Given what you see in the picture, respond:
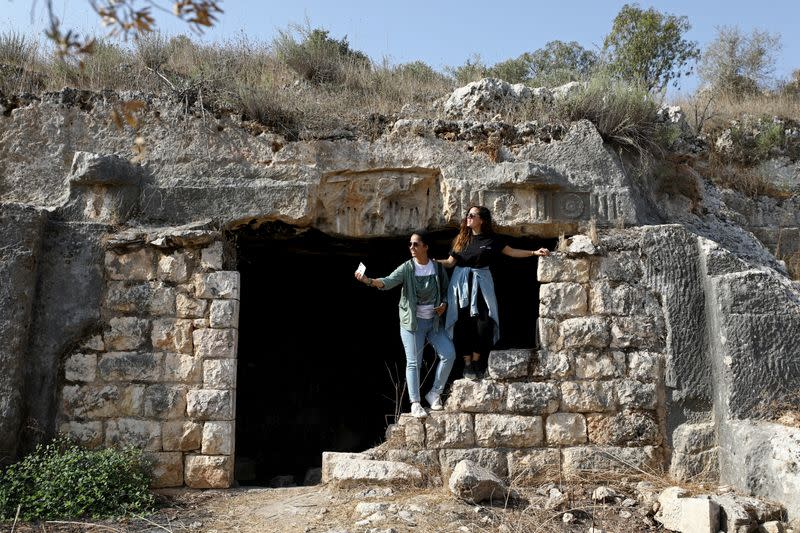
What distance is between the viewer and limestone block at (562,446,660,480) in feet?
19.5

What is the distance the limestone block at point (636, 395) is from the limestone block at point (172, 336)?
3.49 meters

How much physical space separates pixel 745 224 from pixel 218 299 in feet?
17.4

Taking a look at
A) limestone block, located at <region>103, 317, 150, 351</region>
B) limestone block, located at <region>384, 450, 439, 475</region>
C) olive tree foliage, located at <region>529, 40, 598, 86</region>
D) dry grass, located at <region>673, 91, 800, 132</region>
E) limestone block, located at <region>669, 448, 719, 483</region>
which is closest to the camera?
limestone block, located at <region>669, 448, 719, 483</region>

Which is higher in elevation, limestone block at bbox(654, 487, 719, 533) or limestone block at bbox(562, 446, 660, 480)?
limestone block at bbox(562, 446, 660, 480)

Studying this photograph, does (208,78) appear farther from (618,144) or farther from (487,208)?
(618,144)

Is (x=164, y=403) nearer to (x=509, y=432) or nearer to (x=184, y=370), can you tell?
(x=184, y=370)

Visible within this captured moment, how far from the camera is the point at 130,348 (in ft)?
20.3

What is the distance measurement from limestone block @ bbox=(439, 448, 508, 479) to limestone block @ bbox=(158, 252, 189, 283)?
2.56 metres

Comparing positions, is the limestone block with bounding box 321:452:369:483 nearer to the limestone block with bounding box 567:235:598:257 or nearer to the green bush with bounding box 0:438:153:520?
the green bush with bounding box 0:438:153:520

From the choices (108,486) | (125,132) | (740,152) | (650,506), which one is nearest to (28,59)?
(125,132)

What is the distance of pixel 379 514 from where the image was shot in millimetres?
5141

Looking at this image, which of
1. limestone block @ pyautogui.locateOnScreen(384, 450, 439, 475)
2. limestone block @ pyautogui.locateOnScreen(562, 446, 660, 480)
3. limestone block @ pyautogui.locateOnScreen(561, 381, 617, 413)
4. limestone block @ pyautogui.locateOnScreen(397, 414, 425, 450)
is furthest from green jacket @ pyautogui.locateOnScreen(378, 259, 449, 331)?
limestone block @ pyautogui.locateOnScreen(562, 446, 660, 480)

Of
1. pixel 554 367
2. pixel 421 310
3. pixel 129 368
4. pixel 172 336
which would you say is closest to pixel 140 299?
pixel 172 336

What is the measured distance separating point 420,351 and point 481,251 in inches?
38.7
